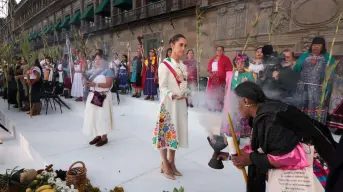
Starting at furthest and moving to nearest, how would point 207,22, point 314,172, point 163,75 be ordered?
point 207,22, point 163,75, point 314,172

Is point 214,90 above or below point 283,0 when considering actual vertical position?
below

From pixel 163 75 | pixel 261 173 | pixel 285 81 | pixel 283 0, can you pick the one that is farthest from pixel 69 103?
pixel 283 0

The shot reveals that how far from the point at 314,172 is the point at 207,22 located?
33.0 ft

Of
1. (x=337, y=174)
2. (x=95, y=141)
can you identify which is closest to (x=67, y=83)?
(x=95, y=141)

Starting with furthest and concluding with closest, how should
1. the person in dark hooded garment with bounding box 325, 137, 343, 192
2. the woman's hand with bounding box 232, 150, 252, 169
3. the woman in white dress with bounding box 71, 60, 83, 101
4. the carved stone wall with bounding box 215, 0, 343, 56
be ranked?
the woman in white dress with bounding box 71, 60, 83, 101
the carved stone wall with bounding box 215, 0, 343, 56
the woman's hand with bounding box 232, 150, 252, 169
the person in dark hooded garment with bounding box 325, 137, 343, 192

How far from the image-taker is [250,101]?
1.54m

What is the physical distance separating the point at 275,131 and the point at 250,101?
0.27 m

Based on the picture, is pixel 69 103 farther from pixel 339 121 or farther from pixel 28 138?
pixel 339 121

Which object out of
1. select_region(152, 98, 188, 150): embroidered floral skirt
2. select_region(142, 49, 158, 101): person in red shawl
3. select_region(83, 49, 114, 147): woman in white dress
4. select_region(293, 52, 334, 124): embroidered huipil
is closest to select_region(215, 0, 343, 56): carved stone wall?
select_region(293, 52, 334, 124): embroidered huipil

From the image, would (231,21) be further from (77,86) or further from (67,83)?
(67,83)

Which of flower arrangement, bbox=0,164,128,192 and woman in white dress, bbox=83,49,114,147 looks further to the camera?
woman in white dress, bbox=83,49,114,147

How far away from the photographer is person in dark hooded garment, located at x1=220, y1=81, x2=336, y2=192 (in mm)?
1351

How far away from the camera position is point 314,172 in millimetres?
1438

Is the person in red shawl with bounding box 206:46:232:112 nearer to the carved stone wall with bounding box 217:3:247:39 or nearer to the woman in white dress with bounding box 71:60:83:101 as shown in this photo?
the carved stone wall with bounding box 217:3:247:39
